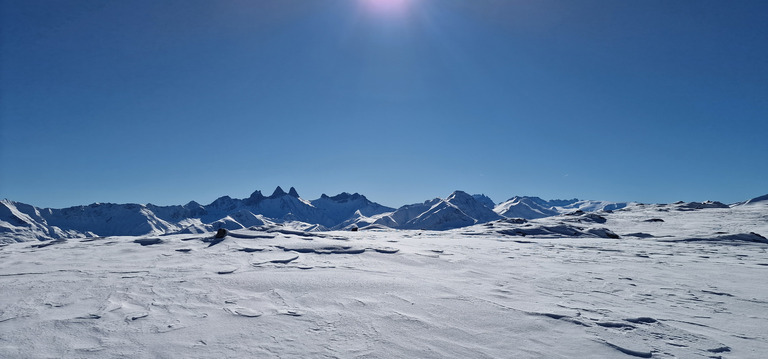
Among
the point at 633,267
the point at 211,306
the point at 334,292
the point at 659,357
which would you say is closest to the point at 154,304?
the point at 211,306

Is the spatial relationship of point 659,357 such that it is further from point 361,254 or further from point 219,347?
point 361,254

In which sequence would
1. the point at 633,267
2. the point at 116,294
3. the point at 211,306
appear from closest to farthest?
the point at 211,306, the point at 116,294, the point at 633,267

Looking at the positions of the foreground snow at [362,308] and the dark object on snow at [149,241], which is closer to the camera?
the foreground snow at [362,308]

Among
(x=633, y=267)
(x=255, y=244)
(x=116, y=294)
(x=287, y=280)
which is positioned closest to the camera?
(x=116, y=294)

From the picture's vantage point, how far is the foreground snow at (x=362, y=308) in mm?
3547

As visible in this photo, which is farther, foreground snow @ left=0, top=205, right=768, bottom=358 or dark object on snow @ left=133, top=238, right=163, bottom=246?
dark object on snow @ left=133, top=238, right=163, bottom=246

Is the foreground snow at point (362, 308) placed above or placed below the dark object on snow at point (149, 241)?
below

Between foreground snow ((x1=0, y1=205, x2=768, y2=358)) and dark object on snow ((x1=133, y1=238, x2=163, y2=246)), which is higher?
dark object on snow ((x1=133, y1=238, x2=163, y2=246))

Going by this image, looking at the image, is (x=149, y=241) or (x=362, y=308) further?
(x=149, y=241)

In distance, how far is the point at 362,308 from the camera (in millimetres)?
4719

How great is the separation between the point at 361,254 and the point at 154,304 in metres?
5.48

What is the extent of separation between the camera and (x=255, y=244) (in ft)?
35.9

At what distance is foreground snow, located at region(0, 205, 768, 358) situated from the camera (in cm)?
355

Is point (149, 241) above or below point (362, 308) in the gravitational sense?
above
